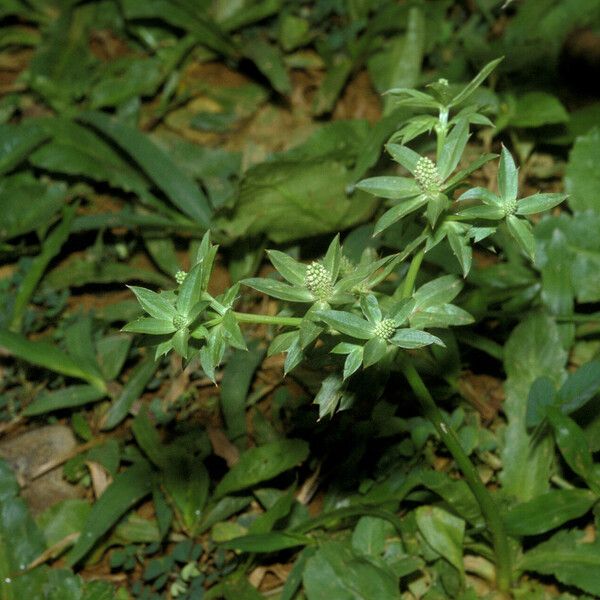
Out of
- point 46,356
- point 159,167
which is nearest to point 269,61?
point 159,167

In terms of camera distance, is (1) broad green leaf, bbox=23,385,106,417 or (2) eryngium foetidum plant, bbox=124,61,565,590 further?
(1) broad green leaf, bbox=23,385,106,417

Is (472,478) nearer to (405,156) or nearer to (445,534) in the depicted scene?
(445,534)

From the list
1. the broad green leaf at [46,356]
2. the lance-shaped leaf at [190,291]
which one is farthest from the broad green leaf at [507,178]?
the broad green leaf at [46,356]

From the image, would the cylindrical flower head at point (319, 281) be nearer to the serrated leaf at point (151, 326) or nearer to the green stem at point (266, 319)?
the green stem at point (266, 319)

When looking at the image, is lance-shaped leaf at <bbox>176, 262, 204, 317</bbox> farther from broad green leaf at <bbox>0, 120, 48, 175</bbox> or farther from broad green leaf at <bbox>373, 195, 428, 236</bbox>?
broad green leaf at <bbox>0, 120, 48, 175</bbox>

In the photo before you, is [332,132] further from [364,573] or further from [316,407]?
[364,573]

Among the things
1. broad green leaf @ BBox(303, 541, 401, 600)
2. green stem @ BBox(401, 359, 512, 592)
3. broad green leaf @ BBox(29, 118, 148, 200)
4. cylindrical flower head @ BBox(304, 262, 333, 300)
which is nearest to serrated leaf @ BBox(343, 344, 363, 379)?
cylindrical flower head @ BBox(304, 262, 333, 300)

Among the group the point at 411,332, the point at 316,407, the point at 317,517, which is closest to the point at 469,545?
the point at 317,517
